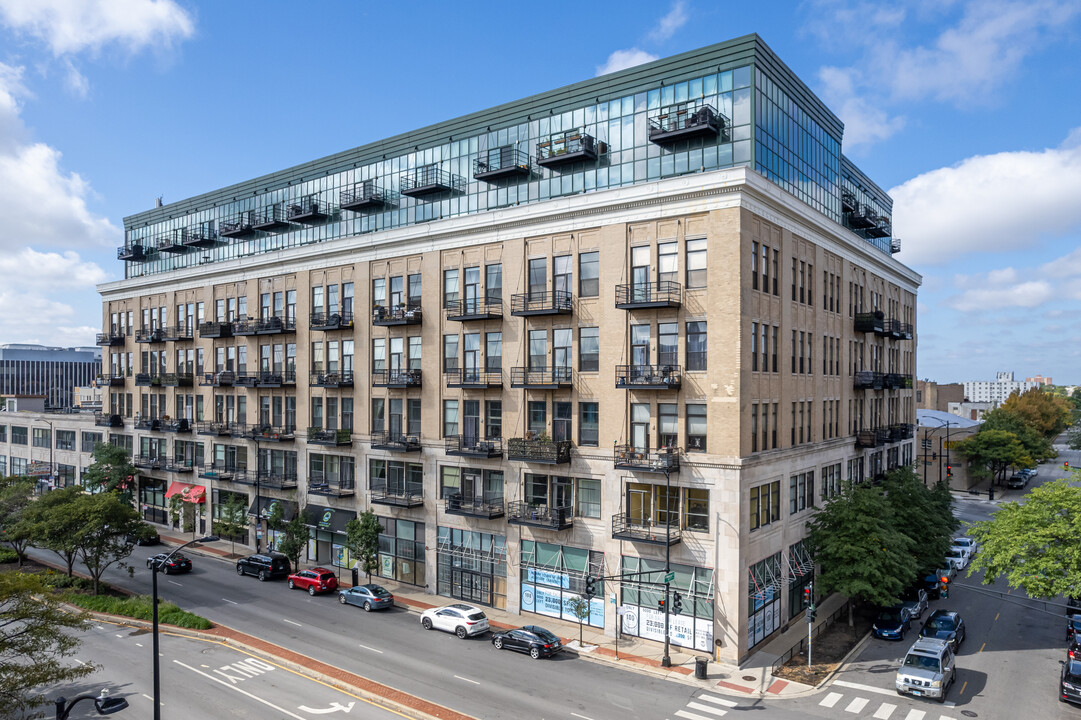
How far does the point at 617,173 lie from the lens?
37281 mm

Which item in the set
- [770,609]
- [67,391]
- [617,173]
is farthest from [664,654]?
[67,391]

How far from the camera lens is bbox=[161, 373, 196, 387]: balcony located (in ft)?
200

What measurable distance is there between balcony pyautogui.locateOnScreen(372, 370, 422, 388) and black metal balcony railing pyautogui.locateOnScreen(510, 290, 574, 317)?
8.78m

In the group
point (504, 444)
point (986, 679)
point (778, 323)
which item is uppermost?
point (778, 323)

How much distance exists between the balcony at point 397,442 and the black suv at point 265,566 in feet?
33.9

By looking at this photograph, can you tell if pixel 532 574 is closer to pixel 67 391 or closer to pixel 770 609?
pixel 770 609

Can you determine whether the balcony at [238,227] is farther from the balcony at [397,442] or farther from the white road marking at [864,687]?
the white road marking at [864,687]

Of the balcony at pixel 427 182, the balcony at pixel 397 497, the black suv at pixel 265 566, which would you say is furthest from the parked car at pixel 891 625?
the black suv at pixel 265 566

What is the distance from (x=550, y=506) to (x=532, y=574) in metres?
4.11

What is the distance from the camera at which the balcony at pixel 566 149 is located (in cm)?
3741

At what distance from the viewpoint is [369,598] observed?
39.7 m

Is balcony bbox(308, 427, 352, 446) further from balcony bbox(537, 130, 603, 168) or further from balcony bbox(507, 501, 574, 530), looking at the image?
balcony bbox(537, 130, 603, 168)

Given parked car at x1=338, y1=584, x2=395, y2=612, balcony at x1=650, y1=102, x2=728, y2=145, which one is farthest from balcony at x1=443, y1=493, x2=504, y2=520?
balcony at x1=650, y1=102, x2=728, y2=145

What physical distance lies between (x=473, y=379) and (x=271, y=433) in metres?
20.5
